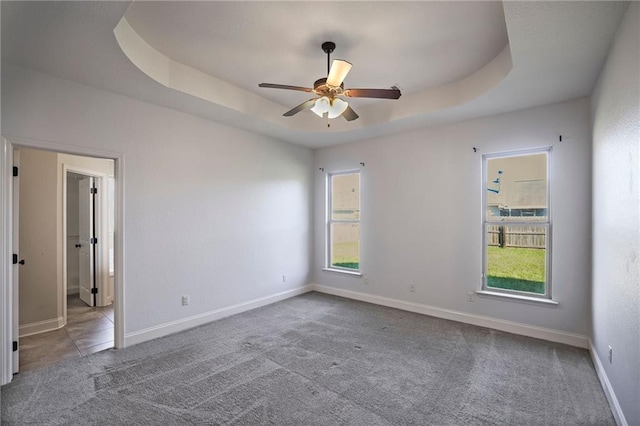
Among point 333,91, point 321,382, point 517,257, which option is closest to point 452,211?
point 517,257

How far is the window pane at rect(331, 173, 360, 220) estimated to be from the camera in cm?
543

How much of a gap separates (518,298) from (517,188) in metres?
1.36

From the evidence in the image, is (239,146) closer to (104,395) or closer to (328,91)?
(328,91)

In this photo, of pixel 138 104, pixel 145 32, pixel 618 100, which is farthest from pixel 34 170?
pixel 618 100

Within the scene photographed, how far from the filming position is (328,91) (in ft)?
9.13

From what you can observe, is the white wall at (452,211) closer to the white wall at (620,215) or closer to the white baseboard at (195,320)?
the white wall at (620,215)

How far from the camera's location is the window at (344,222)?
17.8 ft

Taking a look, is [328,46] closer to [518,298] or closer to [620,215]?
[620,215]

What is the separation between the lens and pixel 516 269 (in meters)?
3.88

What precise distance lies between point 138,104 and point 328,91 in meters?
2.23

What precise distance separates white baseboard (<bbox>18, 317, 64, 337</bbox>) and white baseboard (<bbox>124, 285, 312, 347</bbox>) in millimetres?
1334

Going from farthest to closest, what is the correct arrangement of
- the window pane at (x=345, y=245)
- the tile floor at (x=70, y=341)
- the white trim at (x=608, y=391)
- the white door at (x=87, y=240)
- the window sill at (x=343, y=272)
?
1. the window pane at (x=345, y=245)
2. the window sill at (x=343, y=272)
3. the white door at (x=87, y=240)
4. the tile floor at (x=70, y=341)
5. the white trim at (x=608, y=391)

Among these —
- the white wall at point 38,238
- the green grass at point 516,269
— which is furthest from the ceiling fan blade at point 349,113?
the white wall at point 38,238

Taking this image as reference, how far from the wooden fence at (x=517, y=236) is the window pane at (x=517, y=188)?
109 millimetres
